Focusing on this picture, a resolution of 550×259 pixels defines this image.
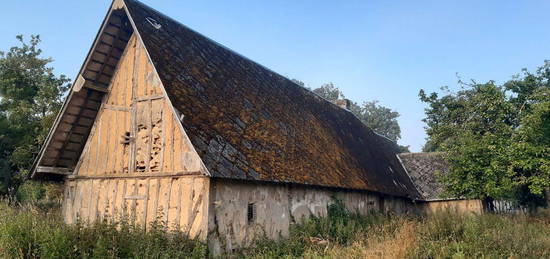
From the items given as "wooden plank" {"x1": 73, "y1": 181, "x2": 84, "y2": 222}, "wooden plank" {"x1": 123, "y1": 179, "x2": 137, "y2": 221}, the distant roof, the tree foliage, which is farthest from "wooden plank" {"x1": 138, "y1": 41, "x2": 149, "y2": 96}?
the distant roof

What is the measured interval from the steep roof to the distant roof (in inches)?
113

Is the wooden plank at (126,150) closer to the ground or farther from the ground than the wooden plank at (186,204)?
farther from the ground

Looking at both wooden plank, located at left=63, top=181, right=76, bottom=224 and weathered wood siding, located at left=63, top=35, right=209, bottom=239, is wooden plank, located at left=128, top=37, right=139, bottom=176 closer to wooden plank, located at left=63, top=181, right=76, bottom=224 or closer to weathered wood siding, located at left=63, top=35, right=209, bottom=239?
weathered wood siding, located at left=63, top=35, right=209, bottom=239

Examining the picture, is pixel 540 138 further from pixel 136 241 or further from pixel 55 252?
pixel 55 252

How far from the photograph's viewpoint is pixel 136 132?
11.8 metres

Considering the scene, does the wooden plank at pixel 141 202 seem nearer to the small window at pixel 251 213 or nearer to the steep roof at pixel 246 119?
the steep roof at pixel 246 119

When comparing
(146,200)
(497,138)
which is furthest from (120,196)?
(497,138)

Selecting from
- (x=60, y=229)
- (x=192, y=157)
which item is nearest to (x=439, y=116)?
(x=192, y=157)

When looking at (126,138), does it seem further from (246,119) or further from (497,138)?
(497,138)

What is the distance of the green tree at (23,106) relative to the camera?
2394 cm

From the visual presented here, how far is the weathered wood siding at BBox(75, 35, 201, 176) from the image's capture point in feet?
35.5

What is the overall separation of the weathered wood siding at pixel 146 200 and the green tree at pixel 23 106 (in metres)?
12.6

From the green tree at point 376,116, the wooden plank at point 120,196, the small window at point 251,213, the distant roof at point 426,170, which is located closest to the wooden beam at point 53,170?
the wooden plank at point 120,196

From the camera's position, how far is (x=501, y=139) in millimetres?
17016
